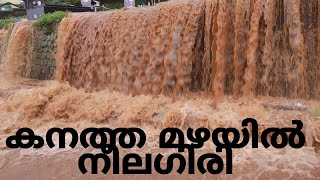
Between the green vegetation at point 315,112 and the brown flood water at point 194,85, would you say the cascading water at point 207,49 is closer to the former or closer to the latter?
the brown flood water at point 194,85

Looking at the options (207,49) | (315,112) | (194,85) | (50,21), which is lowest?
(315,112)

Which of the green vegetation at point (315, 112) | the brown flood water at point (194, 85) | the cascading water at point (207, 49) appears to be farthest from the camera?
the cascading water at point (207, 49)

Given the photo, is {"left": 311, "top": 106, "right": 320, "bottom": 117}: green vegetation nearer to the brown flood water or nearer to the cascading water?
the brown flood water

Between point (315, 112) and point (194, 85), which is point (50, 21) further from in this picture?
point (315, 112)

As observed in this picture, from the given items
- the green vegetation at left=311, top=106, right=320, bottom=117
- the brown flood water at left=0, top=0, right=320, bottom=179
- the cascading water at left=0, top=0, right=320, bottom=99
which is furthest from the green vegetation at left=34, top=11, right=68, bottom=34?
the green vegetation at left=311, top=106, right=320, bottom=117

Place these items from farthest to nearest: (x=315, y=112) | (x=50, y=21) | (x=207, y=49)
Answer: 1. (x=50, y=21)
2. (x=207, y=49)
3. (x=315, y=112)

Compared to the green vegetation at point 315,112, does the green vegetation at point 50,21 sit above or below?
above

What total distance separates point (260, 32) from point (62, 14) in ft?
20.7

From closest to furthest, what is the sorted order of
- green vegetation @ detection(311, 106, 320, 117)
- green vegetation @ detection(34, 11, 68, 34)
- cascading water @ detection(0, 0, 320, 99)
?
green vegetation @ detection(311, 106, 320, 117) < cascading water @ detection(0, 0, 320, 99) < green vegetation @ detection(34, 11, 68, 34)

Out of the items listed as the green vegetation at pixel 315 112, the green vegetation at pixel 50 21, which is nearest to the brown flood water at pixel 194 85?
the green vegetation at pixel 315 112

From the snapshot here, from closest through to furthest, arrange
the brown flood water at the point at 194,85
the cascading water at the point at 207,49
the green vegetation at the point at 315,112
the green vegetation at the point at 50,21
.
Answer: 1. the brown flood water at the point at 194,85
2. the green vegetation at the point at 315,112
3. the cascading water at the point at 207,49
4. the green vegetation at the point at 50,21

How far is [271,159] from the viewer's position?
14.8 ft

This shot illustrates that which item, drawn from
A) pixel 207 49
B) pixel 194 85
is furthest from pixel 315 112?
pixel 194 85

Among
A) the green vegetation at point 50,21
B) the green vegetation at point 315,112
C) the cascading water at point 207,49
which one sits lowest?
the green vegetation at point 315,112
